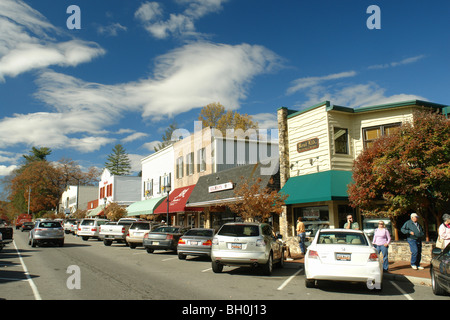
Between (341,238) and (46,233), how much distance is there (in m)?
18.4

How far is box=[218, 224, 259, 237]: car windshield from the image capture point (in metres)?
11.8

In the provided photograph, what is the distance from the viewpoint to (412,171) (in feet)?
43.0

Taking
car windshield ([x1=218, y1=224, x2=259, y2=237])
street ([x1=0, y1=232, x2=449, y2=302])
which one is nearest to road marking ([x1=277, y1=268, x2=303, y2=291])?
street ([x1=0, y1=232, x2=449, y2=302])

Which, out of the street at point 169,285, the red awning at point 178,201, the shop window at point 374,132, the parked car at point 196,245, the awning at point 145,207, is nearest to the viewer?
the street at point 169,285

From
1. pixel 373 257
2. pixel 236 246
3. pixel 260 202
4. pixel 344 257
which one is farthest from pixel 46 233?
pixel 373 257

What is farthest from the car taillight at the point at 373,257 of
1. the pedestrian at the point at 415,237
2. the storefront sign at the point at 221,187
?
the storefront sign at the point at 221,187

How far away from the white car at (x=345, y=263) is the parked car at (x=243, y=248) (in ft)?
7.86

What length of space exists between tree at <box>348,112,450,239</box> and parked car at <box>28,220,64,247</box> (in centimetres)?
1686

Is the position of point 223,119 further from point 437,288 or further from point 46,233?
point 437,288

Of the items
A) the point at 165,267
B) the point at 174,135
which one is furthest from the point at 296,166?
the point at 174,135

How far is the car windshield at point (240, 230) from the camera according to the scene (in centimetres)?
1185

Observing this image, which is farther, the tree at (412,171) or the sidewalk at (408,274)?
the tree at (412,171)

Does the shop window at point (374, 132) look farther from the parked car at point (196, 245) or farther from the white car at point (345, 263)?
the white car at point (345, 263)
